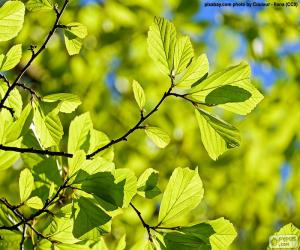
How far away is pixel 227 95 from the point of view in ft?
2.74

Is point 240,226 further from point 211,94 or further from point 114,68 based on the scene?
point 211,94

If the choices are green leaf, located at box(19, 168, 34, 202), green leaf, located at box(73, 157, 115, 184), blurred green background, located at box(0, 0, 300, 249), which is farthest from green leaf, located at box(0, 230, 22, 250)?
blurred green background, located at box(0, 0, 300, 249)

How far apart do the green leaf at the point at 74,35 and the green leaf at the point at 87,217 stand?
288 mm

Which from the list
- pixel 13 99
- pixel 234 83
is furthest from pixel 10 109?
pixel 234 83

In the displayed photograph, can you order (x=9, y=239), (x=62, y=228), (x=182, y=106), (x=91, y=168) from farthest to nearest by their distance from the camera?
1. (x=182, y=106)
2. (x=9, y=239)
3. (x=62, y=228)
4. (x=91, y=168)

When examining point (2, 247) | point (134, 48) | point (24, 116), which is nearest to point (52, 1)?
point (24, 116)

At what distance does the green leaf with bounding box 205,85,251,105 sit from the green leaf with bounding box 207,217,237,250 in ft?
0.66

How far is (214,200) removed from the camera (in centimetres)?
326

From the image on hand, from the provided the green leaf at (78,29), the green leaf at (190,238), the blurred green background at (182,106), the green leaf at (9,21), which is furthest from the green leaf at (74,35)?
the blurred green background at (182,106)

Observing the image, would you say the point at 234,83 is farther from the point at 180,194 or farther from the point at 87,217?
the point at 87,217

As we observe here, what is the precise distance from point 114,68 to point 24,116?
2.39 meters

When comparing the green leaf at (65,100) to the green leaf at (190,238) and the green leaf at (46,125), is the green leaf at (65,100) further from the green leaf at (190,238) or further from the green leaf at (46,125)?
the green leaf at (190,238)

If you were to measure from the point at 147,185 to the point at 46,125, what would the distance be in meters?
0.21

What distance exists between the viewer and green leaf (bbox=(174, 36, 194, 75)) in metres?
0.85
